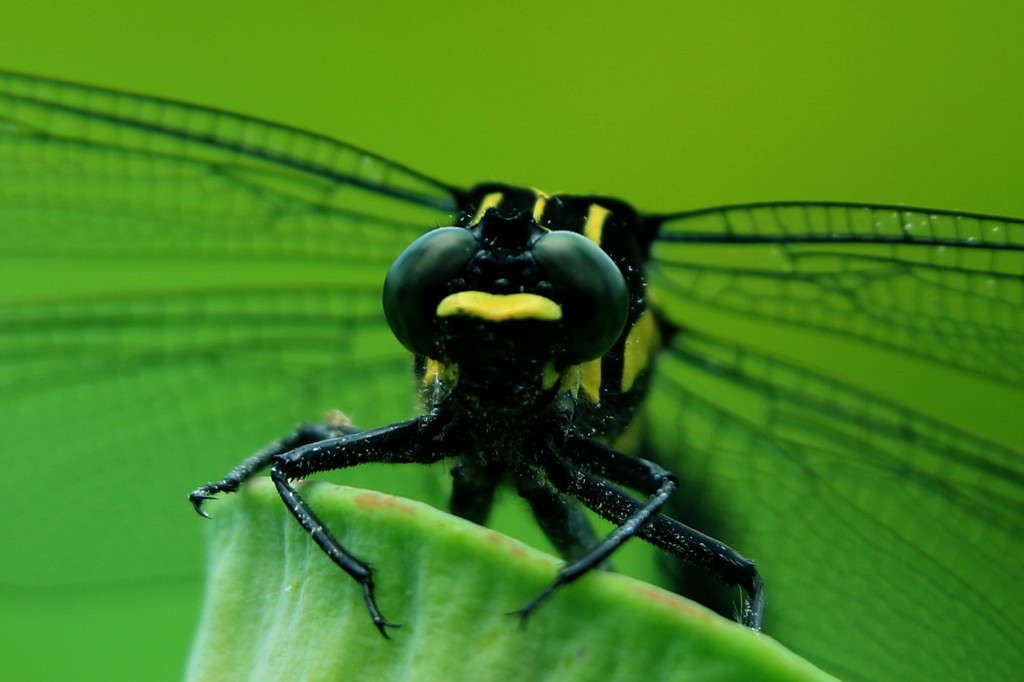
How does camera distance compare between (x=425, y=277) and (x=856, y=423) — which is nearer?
(x=425, y=277)

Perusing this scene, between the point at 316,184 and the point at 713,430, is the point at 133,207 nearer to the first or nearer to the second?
the point at 316,184

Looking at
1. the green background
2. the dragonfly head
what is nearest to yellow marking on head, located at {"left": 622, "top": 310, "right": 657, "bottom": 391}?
the dragonfly head

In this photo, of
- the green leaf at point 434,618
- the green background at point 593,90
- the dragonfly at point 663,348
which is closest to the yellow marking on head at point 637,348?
the dragonfly at point 663,348

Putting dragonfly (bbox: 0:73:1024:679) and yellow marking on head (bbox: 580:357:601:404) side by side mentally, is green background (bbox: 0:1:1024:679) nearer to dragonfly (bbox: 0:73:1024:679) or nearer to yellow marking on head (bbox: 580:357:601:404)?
dragonfly (bbox: 0:73:1024:679)

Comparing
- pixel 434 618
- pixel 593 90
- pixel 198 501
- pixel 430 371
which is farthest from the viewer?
pixel 593 90

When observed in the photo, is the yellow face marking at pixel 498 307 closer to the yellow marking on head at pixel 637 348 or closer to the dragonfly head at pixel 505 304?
the dragonfly head at pixel 505 304

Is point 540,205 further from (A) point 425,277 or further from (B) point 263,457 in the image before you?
(B) point 263,457

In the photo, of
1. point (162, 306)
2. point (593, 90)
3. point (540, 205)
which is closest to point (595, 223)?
point (540, 205)
